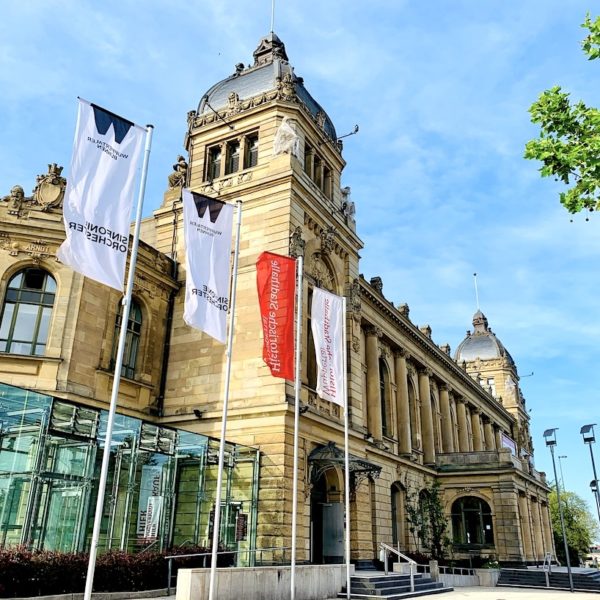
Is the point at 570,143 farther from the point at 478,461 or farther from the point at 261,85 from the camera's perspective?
the point at 478,461

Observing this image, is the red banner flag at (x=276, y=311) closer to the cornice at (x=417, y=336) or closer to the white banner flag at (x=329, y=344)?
the white banner flag at (x=329, y=344)

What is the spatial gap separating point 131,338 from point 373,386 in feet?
51.3

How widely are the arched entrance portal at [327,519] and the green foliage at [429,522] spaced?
11.5 meters

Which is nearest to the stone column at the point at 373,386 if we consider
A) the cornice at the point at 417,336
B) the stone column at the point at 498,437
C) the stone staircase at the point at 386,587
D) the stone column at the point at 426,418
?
the cornice at the point at 417,336

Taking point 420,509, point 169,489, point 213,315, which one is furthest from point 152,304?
point 420,509

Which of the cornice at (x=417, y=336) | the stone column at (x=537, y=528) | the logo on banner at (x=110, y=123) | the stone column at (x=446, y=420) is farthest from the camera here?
the stone column at (x=446, y=420)

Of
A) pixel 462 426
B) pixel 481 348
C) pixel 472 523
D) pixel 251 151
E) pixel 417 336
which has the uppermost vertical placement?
pixel 481 348

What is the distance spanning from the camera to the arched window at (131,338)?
81.5ft

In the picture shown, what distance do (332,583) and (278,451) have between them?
4.78 metres

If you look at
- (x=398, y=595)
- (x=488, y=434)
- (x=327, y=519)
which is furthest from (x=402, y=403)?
(x=488, y=434)

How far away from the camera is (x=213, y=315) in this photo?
50.3 ft

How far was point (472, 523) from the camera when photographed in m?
40.3

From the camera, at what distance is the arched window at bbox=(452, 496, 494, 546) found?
39.2 m

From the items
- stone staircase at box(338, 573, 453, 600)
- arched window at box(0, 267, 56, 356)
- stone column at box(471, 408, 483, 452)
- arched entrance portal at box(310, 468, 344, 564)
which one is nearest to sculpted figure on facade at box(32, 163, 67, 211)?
arched window at box(0, 267, 56, 356)
